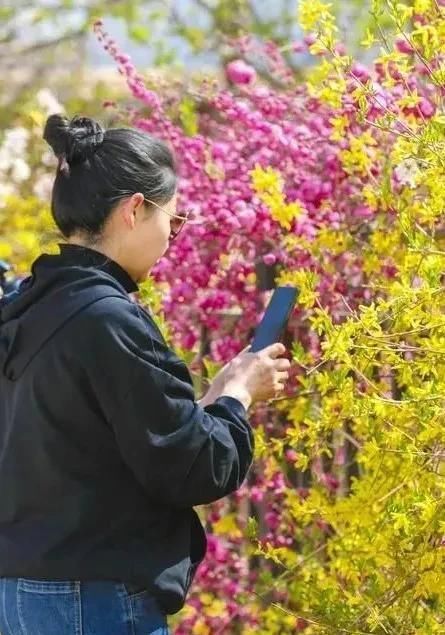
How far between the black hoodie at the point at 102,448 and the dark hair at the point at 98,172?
105 millimetres

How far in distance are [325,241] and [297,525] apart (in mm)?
874

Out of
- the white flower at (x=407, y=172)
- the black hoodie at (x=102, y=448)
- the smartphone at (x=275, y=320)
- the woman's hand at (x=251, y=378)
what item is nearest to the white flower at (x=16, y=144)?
the white flower at (x=407, y=172)

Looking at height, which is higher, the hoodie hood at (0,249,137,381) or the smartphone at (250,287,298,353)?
the hoodie hood at (0,249,137,381)

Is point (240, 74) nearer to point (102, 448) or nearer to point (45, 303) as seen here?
point (45, 303)

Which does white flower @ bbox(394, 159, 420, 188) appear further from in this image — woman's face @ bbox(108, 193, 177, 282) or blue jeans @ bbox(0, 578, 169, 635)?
blue jeans @ bbox(0, 578, 169, 635)

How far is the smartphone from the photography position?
8.44ft

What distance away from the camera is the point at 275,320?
2.58 m

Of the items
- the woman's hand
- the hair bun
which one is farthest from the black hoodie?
the hair bun

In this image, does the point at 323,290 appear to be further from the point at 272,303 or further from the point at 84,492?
the point at 84,492

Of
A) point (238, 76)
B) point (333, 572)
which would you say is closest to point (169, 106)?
point (238, 76)

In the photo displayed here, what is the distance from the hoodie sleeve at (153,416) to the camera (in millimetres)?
2211

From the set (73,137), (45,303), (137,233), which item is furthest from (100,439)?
(73,137)

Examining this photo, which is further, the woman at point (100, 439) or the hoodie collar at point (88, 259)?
the hoodie collar at point (88, 259)

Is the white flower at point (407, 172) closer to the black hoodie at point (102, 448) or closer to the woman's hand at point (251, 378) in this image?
the woman's hand at point (251, 378)
